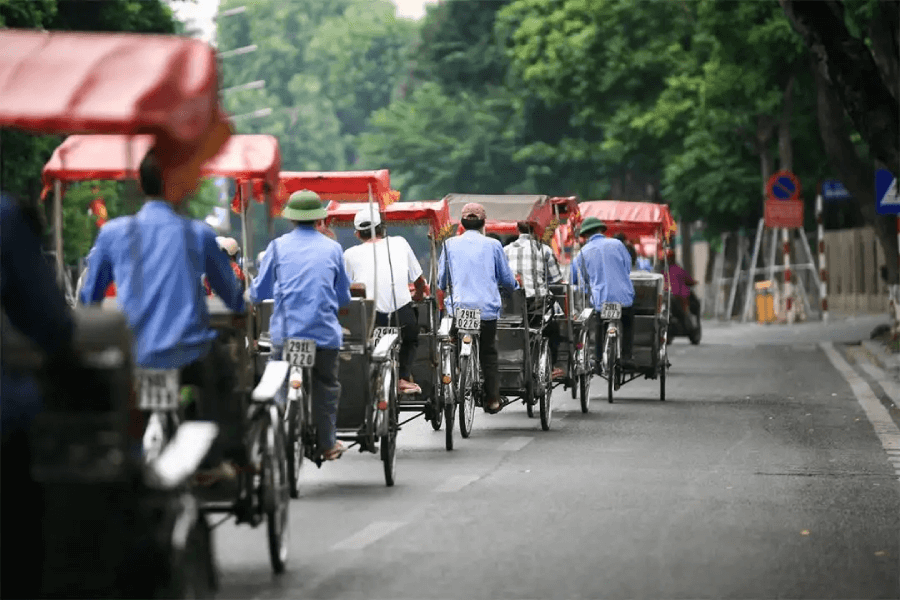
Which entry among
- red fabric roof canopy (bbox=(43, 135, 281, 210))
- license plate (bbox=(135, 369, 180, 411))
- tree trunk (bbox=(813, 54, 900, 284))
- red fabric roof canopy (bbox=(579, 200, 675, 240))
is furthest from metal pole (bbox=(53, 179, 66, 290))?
tree trunk (bbox=(813, 54, 900, 284))

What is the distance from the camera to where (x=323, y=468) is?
14273 millimetres

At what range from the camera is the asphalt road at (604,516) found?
9.02m

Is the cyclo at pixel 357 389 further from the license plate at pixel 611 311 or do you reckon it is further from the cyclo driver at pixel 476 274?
the license plate at pixel 611 311

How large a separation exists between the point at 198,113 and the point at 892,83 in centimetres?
2676

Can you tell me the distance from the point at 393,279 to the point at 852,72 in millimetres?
13703

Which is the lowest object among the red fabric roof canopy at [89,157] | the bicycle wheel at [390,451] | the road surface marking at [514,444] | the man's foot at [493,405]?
the road surface marking at [514,444]

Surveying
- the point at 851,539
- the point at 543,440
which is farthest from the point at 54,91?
the point at 543,440

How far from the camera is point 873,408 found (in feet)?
66.0

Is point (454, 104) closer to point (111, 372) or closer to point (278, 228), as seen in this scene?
point (278, 228)

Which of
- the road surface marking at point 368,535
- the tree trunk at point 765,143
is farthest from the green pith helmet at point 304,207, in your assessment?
the tree trunk at point 765,143

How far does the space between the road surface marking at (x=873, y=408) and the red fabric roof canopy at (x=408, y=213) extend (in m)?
3.92

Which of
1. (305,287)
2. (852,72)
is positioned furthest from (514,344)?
(852,72)

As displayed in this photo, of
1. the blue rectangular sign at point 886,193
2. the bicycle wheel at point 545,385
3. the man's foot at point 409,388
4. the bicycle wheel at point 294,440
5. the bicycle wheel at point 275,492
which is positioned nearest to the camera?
the bicycle wheel at point 275,492

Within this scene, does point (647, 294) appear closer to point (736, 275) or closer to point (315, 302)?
point (315, 302)
